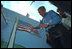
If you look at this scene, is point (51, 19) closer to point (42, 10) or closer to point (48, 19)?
point (48, 19)

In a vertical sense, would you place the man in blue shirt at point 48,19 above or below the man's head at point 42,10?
below

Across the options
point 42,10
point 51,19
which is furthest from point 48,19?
point 42,10

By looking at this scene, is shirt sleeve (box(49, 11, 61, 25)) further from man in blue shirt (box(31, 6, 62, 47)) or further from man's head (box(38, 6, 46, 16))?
man's head (box(38, 6, 46, 16))

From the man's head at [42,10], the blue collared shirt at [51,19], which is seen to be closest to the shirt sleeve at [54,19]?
the blue collared shirt at [51,19]

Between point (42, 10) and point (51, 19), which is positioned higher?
point (42, 10)

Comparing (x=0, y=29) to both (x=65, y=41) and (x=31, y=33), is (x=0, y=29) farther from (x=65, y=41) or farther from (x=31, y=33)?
(x=65, y=41)

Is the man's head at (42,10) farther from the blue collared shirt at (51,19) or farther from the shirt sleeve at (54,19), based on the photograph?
the shirt sleeve at (54,19)

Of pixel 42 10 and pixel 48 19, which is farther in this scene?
pixel 42 10

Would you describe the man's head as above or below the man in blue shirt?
above

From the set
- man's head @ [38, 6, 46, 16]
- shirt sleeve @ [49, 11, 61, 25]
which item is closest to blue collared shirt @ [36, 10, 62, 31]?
shirt sleeve @ [49, 11, 61, 25]

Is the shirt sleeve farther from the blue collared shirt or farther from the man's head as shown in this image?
the man's head

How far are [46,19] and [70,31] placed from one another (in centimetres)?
103

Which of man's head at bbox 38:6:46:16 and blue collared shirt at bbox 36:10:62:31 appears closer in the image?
blue collared shirt at bbox 36:10:62:31

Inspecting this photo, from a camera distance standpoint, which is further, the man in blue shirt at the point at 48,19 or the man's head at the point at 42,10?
the man's head at the point at 42,10
